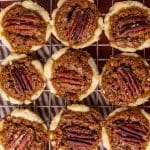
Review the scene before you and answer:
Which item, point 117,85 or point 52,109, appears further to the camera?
point 52,109

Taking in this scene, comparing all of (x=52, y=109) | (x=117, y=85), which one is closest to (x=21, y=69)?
(x=52, y=109)

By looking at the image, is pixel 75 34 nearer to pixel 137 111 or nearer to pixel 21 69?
pixel 21 69

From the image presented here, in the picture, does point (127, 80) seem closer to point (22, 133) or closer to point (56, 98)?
point (56, 98)

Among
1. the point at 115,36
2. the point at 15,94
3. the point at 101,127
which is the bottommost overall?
the point at 101,127

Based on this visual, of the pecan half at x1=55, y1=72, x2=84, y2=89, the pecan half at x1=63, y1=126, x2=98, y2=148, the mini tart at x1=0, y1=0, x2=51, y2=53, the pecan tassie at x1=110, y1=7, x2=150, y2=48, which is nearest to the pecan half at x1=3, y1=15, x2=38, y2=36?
the mini tart at x1=0, y1=0, x2=51, y2=53

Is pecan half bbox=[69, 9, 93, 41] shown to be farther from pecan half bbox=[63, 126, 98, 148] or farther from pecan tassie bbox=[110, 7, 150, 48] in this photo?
pecan half bbox=[63, 126, 98, 148]

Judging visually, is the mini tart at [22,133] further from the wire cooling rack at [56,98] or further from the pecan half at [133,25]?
the pecan half at [133,25]
